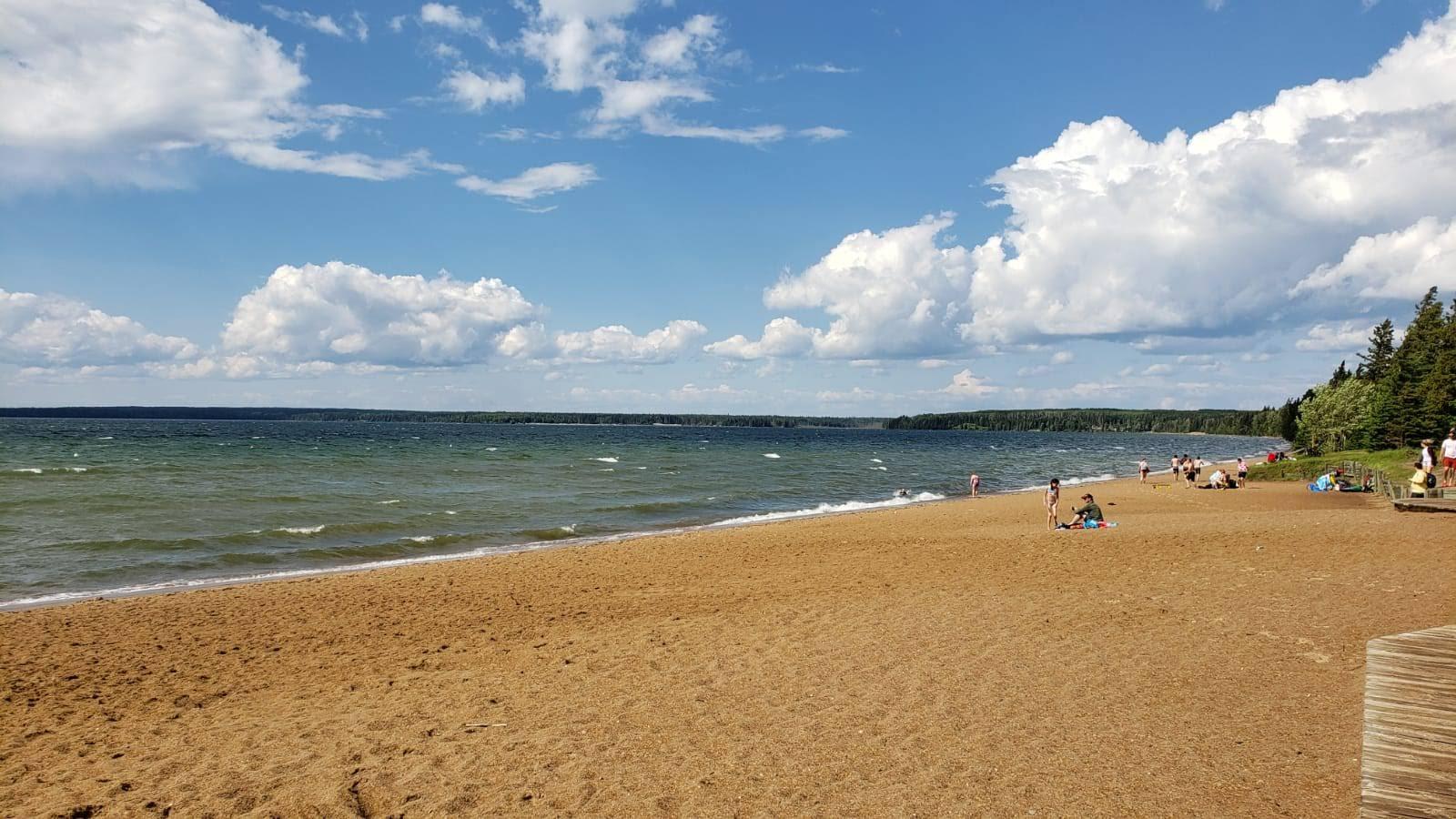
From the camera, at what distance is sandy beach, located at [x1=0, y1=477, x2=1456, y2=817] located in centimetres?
620

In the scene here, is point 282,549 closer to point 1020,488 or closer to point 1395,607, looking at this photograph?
point 1395,607

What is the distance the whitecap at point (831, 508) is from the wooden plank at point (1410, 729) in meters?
21.4

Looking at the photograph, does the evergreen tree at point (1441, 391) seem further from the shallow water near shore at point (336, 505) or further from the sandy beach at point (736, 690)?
the sandy beach at point (736, 690)

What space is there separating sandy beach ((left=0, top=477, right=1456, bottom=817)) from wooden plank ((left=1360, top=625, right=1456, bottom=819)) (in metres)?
0.83

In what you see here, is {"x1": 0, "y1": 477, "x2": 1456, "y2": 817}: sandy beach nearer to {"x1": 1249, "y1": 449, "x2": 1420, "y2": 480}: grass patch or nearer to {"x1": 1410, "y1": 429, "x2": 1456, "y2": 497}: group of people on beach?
{"x1": 1410, "y1": 429, "x2": 1456, "y2": 497}: group of people on beach

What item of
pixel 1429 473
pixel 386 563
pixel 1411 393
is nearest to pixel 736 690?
pixel 386 563

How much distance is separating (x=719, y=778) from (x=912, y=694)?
8.60ft

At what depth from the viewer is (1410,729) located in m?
5.01

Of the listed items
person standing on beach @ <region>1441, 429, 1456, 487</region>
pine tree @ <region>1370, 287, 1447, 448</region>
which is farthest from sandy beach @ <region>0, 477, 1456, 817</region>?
pine tree @ <region>1370, 287, 1447, 448</region>

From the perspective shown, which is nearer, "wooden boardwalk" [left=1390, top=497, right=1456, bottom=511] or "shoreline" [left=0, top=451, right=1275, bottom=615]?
"shoreline" [left=0, top=451, right=1275, bottom=615]

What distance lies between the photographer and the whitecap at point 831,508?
28803mm

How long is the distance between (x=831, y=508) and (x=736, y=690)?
25298mm

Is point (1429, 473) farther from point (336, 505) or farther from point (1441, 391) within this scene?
point (336, 505)

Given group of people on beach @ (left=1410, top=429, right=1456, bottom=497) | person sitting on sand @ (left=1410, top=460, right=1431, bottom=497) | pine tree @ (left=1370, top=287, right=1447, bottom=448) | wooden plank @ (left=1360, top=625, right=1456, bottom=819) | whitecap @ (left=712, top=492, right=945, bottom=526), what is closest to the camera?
wooden plank @ (left=1360, top=625, right=1456, bottom=819)
